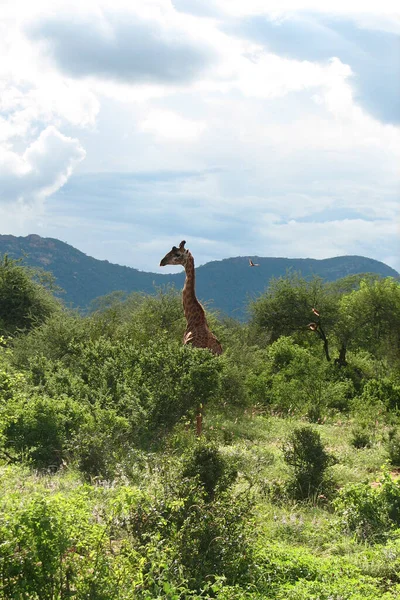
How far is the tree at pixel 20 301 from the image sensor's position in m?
29.6

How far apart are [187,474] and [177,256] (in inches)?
366

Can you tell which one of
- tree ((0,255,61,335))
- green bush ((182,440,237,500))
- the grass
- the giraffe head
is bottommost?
the grass

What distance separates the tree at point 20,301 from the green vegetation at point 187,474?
23.7 feet

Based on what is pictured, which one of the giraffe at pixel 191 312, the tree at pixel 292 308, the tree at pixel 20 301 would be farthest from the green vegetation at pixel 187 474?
the tree at pixel 20 301

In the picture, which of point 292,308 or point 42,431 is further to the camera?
point 292,308

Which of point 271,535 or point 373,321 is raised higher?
point 373,321

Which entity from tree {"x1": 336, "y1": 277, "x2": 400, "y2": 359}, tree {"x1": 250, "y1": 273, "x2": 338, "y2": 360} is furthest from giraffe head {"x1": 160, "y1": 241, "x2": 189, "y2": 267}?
tree {"x1": 250, "y1": 273, "x2": 338, "y2": 360}

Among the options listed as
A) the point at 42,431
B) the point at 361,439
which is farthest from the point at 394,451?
the point at 42,431

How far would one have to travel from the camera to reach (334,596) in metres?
5.95

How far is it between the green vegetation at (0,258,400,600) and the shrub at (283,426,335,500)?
0.02 metres

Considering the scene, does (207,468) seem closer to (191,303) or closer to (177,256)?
(191,303)

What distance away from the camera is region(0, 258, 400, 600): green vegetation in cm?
553

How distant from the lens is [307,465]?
411 inches

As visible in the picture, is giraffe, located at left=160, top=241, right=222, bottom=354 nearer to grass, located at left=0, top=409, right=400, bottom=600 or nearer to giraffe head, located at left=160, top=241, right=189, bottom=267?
giraffe head, located at left=160, top=241, right=189, bottom=267
